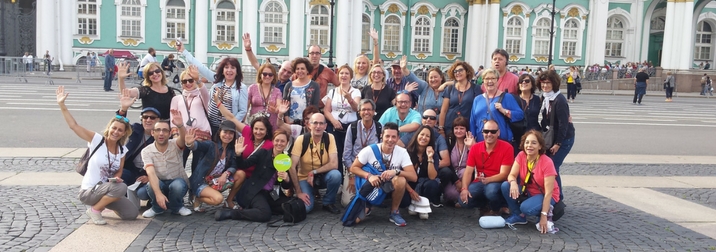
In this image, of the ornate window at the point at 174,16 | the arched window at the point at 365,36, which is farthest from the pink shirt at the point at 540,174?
the arched window at the point at 365,36

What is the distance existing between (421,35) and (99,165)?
122 ft

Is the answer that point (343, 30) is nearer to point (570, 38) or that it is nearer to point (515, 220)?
point (570, 38)

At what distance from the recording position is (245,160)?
22.6 ft

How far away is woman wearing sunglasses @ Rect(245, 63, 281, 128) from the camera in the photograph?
25.2 feet

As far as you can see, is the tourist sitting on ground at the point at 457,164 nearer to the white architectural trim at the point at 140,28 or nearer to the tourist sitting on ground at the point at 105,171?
the tourist sitting on ground at the point at 105,171

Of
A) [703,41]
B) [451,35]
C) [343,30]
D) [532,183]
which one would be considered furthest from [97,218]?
[703,41]

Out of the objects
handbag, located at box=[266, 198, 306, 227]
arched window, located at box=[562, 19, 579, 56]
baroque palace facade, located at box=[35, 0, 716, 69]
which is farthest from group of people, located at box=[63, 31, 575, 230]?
arched window, located at box=[562, 19, 579, 56]

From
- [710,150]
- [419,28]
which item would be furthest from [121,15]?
[710,150]

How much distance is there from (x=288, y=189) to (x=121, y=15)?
→ 3320 cm

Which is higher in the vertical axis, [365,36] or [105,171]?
[365,36]

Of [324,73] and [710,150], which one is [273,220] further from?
[710,150]

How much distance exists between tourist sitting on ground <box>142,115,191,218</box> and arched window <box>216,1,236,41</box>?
32.3 metres

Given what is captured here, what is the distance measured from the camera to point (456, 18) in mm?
42562

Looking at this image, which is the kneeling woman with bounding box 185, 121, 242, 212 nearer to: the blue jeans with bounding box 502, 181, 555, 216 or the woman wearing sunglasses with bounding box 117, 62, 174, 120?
the woman wearing sunglasses with bounding box 117, 62, 174, 120
